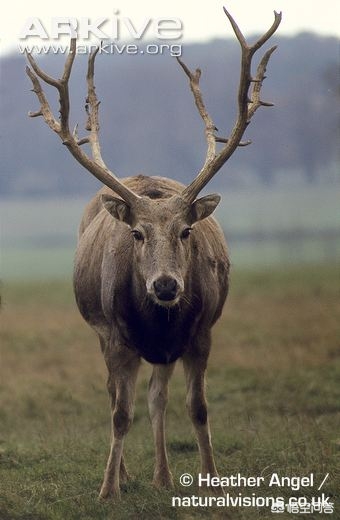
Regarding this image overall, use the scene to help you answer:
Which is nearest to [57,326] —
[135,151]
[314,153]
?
[314,153]

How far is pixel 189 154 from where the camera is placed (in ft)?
392

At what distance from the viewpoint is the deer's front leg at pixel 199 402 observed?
906 centimetres

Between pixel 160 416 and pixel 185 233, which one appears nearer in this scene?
pixel 185 233

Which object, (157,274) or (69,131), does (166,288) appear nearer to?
(157,274)

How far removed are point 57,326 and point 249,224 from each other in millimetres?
58231

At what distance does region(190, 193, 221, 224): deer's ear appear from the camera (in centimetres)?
866

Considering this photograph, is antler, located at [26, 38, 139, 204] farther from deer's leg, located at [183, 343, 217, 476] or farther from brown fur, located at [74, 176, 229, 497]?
deer's leg, located at [183, 343, 217, 476]

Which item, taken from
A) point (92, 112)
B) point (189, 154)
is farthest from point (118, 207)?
point (189, 154)

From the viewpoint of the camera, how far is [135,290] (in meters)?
8.77

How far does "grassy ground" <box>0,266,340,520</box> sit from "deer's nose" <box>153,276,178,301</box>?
4.82 ft

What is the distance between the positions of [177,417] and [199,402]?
435 cm

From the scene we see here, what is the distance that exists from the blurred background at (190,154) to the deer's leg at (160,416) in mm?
27821

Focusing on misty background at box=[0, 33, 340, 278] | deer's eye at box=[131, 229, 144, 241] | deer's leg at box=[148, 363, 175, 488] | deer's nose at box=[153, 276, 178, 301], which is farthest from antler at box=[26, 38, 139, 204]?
misty background at box=[0, 33, 340, 278]

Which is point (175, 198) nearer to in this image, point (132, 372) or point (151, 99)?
point (132, 372)
